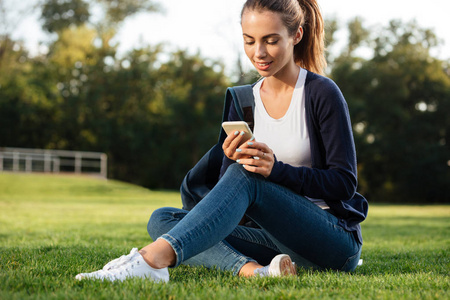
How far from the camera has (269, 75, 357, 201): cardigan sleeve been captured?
8.71ft

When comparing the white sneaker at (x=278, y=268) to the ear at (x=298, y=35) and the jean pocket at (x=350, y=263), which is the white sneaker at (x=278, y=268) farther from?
the ear at (x=298, y=35)

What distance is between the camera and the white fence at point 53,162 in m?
25.8

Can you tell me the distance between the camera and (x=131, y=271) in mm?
2391

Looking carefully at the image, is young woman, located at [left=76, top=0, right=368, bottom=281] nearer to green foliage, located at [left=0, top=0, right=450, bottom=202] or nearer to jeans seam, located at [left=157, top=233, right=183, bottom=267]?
jeans seam, located at [left=157, top=233, right=183, bottom=267]

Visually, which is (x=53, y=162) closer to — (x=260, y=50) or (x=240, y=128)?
(x=260, y=50)

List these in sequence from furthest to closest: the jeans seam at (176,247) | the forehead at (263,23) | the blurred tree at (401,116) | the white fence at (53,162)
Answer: the blurred tree at (401,116)
the white fence at (53,162)
the forehead at (263,23)
the jeans seam at (176,247)

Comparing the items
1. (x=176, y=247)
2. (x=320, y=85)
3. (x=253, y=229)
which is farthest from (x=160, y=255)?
(x=320, y=85)

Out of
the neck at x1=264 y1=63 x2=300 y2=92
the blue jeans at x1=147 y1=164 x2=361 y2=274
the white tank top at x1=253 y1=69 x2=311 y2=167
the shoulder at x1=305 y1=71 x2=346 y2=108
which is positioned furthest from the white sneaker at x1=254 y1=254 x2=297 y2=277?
the neck at x1=264 y1=63 x2=300 y2=92

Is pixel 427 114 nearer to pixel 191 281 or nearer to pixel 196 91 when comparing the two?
pixel 196 91

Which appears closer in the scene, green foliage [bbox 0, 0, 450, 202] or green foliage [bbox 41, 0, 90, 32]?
green foliage [bbox 0, 0, 450, 202]

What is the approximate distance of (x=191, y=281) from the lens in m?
2.55

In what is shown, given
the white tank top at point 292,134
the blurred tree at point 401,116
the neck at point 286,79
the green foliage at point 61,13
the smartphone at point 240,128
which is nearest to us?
the smartphone at point 240,128

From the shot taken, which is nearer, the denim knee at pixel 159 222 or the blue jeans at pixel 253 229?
the blue jeans at pixel 253 229

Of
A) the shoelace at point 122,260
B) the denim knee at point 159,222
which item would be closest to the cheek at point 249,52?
the denim knee at point 159,222
